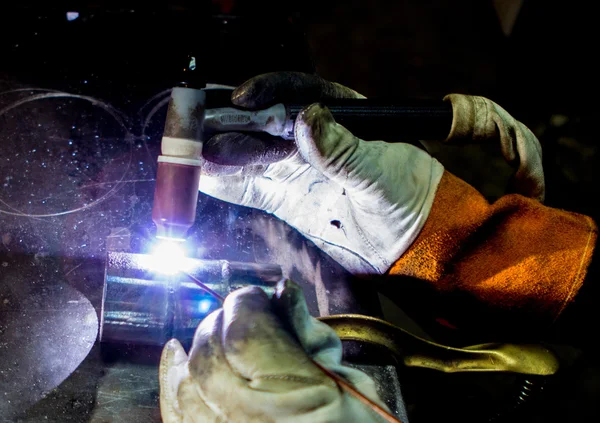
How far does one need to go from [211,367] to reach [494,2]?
16.2 feet

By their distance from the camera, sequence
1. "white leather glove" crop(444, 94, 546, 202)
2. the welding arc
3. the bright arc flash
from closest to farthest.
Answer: the welding arc
the bright arc flash
"white leather glove" crop(444, 94, 546, 202)

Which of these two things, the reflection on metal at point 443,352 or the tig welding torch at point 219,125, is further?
the reflection on metal at point 443,352

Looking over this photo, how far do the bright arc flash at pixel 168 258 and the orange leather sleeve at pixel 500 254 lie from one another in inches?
32.1

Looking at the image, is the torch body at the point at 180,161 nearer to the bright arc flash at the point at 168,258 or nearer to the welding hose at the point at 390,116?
the bright arc flash at the point at 168,258

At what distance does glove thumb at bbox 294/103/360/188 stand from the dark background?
38 centimetres

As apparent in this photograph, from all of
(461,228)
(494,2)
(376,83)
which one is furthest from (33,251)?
(494,2)

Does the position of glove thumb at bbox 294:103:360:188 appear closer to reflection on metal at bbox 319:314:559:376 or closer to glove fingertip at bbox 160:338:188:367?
reflection on metal at bbox 319:314:559:376

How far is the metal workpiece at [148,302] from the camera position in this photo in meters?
1.41

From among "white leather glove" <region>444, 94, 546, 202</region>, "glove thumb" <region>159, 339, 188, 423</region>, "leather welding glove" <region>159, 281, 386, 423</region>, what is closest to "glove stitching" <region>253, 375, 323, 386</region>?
"leather welding glove" <region>159, 281, 386, 423</region>

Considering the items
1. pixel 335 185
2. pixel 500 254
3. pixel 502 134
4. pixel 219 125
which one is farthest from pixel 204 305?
pixel 502 134

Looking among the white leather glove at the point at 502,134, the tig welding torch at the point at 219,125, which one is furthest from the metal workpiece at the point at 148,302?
the white leather glove at the point at 502,134

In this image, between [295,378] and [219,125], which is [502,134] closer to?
[219,125]

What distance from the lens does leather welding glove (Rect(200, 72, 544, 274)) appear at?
5.15 ft

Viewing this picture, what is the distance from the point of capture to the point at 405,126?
1.62m
